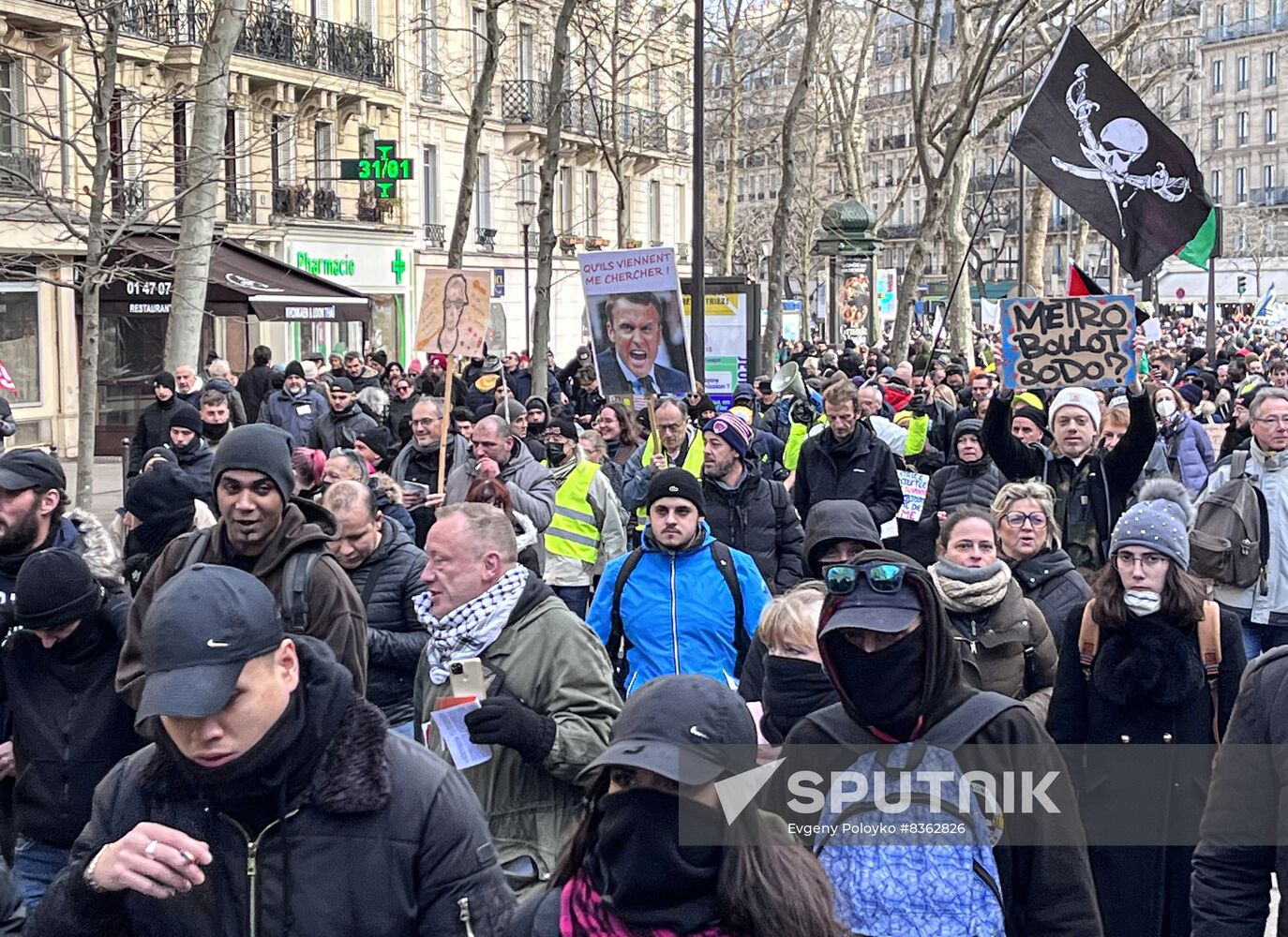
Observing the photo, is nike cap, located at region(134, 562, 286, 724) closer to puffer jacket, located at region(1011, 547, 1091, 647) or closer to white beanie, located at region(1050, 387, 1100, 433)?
puffer jacket, located at region(1011, 547, 1091, 647)

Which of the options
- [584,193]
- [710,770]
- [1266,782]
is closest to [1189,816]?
[1266,782]

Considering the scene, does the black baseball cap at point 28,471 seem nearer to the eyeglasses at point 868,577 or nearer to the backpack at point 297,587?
the backpack at point 297,587

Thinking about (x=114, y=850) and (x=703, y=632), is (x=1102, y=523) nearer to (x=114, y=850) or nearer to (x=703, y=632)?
(x=703, y=632)

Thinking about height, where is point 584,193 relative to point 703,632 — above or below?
above

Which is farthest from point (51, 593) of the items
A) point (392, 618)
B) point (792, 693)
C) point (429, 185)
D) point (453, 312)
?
point (429, 185)

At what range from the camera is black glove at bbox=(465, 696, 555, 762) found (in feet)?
13.4

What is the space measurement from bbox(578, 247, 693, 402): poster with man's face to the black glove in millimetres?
6838

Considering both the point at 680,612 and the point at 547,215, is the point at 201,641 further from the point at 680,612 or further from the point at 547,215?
the point at 547,215

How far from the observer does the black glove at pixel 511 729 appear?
13.4 ft

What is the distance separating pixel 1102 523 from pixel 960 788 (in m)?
4.78

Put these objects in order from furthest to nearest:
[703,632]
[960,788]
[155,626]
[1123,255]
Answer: [1123,255], [703,632], [960,788], [155,626]

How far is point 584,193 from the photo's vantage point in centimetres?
4834

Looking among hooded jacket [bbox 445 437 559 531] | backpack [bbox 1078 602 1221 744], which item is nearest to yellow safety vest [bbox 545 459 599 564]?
hooded jacket [bbox 445 437 559 531]

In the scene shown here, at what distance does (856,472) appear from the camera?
31.8 feet
